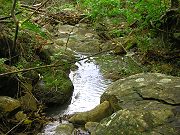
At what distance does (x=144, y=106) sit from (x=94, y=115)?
3.65 feet

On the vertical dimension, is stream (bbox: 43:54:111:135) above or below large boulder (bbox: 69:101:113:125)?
below

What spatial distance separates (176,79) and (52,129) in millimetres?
2230

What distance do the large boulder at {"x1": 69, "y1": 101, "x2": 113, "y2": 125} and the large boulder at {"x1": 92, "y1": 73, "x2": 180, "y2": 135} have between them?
13 cm

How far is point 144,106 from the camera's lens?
4758 millimetres

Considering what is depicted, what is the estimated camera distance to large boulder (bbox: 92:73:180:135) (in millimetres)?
4133

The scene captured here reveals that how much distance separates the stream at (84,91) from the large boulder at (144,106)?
24.6 inches

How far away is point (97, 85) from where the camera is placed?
7492 mm

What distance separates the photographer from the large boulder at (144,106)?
13.6 ft

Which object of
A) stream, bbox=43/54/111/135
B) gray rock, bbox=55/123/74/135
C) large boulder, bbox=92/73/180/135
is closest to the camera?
large boulder, bbox=92/73/180/135

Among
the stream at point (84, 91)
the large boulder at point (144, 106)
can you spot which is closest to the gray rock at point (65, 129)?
the stream at point (84, 91)

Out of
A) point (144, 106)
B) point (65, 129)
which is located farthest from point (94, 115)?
point (144, 106)

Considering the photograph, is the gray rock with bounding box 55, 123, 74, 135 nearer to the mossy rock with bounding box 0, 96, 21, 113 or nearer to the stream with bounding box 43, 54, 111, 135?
the stream with bounding box 43, 54, 111, 135

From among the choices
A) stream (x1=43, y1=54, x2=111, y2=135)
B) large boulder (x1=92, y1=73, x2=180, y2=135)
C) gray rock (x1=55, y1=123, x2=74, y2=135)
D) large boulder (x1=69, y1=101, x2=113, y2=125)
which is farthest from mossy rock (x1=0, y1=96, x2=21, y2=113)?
large boulder (x1=92, y1=73, x2=180, y2=135)

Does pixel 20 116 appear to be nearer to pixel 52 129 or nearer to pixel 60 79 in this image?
pixel 52 129
